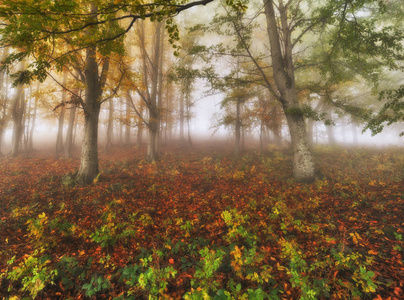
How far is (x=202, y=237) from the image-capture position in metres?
4.15

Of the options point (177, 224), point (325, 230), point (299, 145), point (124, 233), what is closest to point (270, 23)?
point (299, 145)

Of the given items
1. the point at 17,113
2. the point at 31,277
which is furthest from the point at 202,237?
the point at 17,113

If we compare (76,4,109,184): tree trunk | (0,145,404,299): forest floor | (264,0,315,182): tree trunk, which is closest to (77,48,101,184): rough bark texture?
(76,4,109,184): tree trunk

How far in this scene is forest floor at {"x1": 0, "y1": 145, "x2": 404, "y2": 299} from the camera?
262 cm

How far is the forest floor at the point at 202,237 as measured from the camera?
262 centimetres

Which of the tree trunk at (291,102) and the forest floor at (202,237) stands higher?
the tree trunk at (291,102)

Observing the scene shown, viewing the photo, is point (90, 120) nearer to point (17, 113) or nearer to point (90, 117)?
point (90, 117)

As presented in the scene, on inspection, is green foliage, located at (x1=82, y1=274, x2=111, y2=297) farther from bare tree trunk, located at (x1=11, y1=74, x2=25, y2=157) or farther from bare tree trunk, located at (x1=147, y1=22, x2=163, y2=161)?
bare tree trunk, located at (x1=11, y1=74, x2=25, y2=157)

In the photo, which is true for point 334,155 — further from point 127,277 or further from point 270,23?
point 127,277

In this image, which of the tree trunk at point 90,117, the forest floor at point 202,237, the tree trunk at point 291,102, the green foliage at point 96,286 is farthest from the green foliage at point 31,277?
the tree trunk at point 291,102

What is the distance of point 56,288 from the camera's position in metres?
2.74

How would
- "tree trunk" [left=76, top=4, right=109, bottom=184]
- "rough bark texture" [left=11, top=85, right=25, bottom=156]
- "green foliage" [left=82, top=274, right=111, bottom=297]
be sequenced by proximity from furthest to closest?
"rough bark texture" [left=11, top=85, right=25, bottom=156] < "tree trunk" [left=76, top=4, right=109, bottom=184] < "green foliage" [left=82, top=274, right=111, bottom=297]

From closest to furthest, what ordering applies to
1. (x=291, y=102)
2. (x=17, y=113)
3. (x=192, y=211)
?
(x=192, y=211) → (x=291, y=102) → (x=17, y=113)

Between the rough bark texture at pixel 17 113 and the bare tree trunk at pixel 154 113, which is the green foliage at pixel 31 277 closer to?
the bare tree trunk at pixel 154 113
